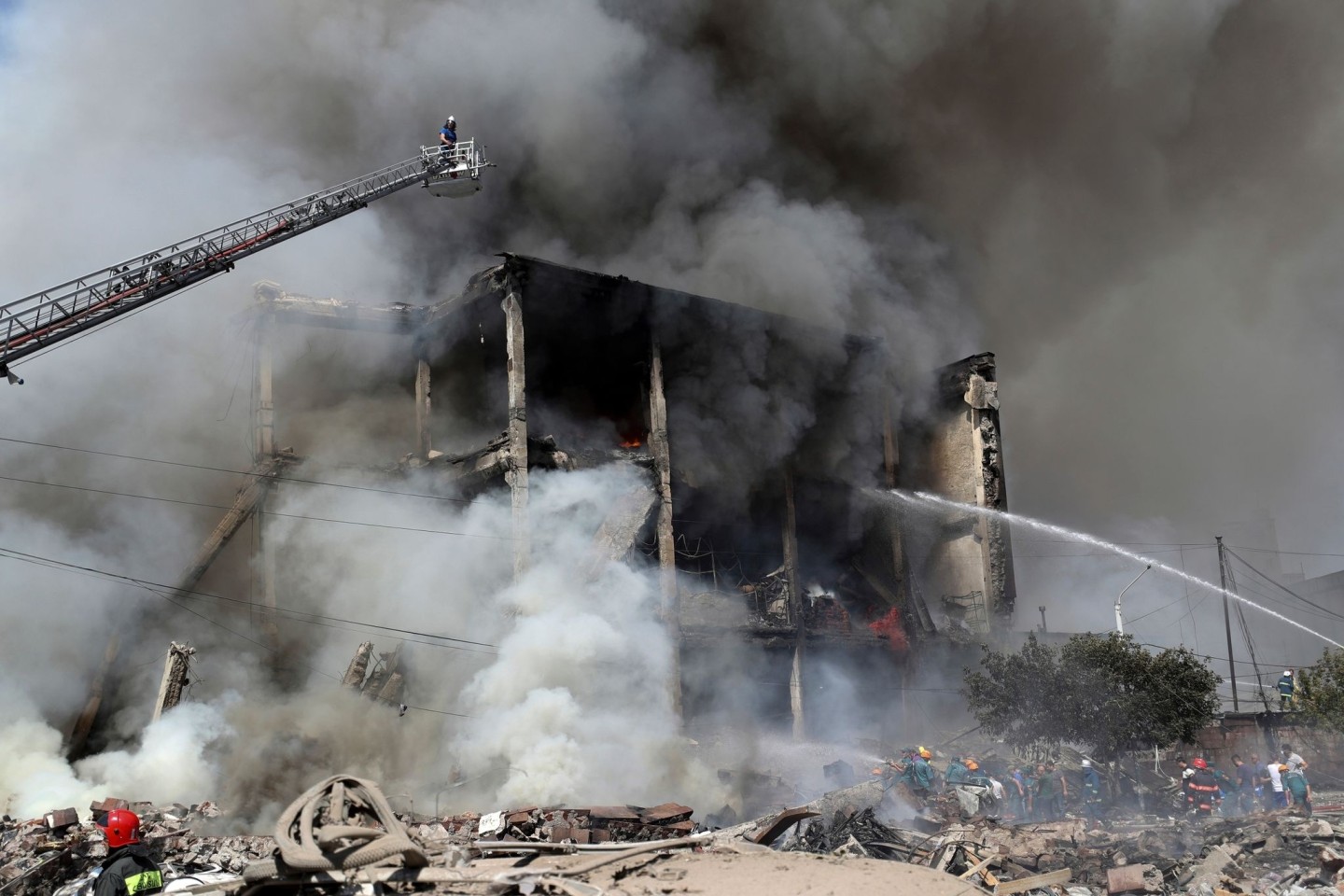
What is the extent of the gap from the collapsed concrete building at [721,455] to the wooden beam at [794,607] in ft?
0.18

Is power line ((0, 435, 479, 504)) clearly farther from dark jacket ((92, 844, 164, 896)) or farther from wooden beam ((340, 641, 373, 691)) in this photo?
dark jacket ((92, 844, 164, 896))

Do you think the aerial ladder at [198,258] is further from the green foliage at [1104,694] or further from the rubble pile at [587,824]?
the green foliage at [1104,694]

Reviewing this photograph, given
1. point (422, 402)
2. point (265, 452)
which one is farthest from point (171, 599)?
point (422, 402)

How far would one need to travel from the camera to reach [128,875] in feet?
21.2

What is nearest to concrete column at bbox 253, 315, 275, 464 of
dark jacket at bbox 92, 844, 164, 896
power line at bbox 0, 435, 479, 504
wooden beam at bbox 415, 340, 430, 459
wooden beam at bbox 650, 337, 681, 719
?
power line at bbox 0, 435, 479, 504

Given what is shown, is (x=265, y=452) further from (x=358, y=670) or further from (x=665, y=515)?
(x=665, y=515)

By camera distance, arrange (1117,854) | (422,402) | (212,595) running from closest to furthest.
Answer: (1117,854)
(212,595)
(422,402)

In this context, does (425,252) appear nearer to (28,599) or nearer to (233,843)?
(28,599)

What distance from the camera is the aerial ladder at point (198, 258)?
18328mm

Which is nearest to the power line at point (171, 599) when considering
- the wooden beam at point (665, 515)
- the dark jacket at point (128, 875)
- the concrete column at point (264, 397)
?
the concrete column at point (264, 397)

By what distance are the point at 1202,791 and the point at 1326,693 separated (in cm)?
559

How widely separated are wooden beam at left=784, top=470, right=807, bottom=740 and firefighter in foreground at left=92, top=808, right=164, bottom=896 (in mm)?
23196

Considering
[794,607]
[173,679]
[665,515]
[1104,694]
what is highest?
[665,515]

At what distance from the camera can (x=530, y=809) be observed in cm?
1552
